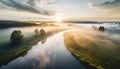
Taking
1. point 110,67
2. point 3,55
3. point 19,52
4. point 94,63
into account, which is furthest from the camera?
point 19,52

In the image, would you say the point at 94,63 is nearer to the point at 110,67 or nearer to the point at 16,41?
the point at 110,67

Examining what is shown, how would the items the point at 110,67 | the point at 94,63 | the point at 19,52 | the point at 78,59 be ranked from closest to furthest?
the point at 110,67
the point at 94,63
the point at 78,59
the point at 19,52

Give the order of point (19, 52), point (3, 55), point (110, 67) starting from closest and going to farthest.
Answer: point (110, 67) < point (3, 55) < point (19, 52)

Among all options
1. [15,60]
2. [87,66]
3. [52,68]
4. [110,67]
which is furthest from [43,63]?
[110,67]

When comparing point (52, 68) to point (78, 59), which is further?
point (78, 59)

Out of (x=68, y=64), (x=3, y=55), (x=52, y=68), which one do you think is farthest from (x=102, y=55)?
(x=3, y=55)

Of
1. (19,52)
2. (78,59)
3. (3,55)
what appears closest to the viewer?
(78,59)

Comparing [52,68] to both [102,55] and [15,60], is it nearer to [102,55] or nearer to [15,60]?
[15,60]

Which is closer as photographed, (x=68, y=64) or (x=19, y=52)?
(x=68, y=64)
